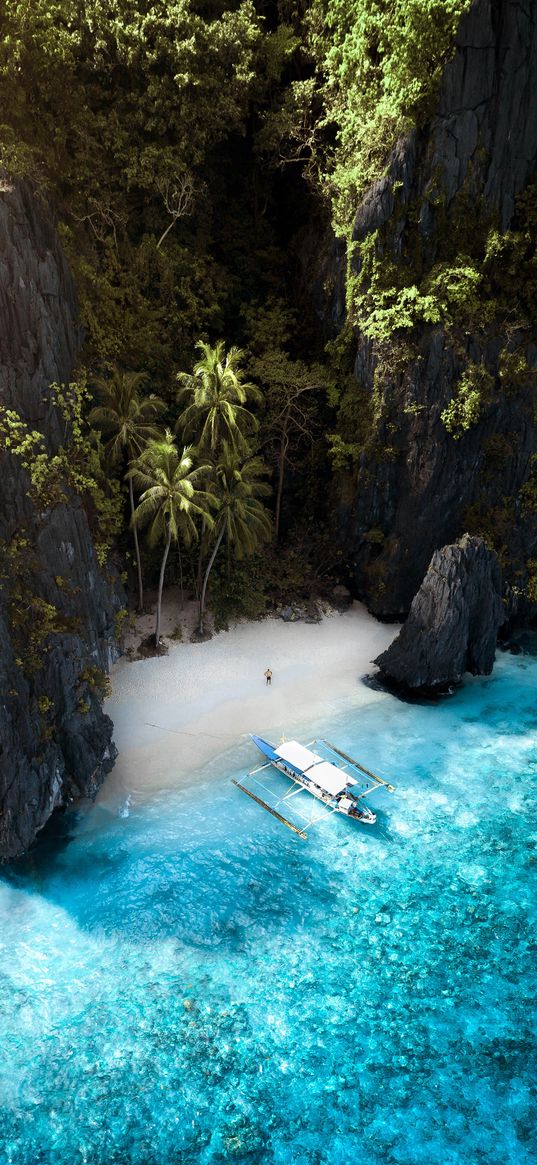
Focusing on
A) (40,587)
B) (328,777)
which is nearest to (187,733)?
(328,777)

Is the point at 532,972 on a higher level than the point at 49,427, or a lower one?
lower

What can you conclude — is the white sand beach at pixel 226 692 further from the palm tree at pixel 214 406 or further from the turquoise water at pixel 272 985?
the palm tree at pixel 214 406

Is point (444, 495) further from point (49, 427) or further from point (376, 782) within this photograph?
point (49, 427)

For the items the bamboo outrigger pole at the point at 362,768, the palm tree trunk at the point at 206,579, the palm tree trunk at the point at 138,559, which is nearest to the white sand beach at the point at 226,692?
the palm tree trunk at the point at 206,579

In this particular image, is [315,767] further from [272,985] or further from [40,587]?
[40,587]

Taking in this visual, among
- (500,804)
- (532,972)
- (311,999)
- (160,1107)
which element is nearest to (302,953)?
(311,999)

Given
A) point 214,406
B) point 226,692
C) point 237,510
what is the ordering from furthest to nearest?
point 237,510 → point 226,692 → point 214,406

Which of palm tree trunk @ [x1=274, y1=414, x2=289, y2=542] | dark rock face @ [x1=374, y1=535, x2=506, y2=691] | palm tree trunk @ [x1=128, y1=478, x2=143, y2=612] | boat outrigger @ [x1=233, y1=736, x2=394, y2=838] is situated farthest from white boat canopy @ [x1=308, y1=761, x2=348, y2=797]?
palm tree trunk @ [x1=274, y1=414, x2=289, y2=542]
